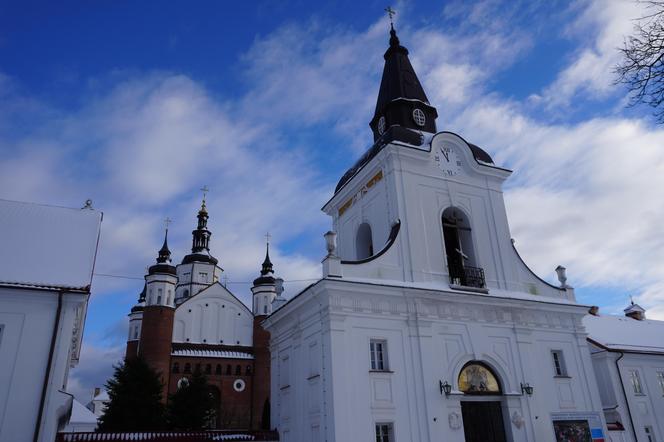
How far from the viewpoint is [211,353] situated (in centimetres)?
4791

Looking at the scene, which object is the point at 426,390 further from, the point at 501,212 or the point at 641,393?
the point at 641,393

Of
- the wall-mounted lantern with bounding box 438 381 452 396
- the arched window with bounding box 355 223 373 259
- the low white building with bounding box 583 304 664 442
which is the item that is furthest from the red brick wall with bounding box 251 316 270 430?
the wall-mounted lantern with bounding box 438 381 452 396

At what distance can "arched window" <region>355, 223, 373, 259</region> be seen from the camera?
22.6m

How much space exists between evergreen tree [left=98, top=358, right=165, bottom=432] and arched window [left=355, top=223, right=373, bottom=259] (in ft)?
40.6

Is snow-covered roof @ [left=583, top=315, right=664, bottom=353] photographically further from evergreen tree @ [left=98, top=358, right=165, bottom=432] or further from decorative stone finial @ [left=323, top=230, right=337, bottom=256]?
evergreen tree @ [left=98, top=358, right=165, bottom=432]

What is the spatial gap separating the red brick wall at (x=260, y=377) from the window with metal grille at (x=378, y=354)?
102 ft

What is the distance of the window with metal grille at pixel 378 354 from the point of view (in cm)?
1688

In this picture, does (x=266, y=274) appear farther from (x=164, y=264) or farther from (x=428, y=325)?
(x=428, y=325)

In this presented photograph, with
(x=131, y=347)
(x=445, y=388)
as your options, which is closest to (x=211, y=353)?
(x=131, y=347)

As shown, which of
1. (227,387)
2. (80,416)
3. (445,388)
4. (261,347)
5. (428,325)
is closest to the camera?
(445,388)

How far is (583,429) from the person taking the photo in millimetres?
18703

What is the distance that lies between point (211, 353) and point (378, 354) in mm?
34061

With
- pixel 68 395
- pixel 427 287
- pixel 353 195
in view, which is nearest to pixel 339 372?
pixel 427 287

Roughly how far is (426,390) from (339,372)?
117 inches
